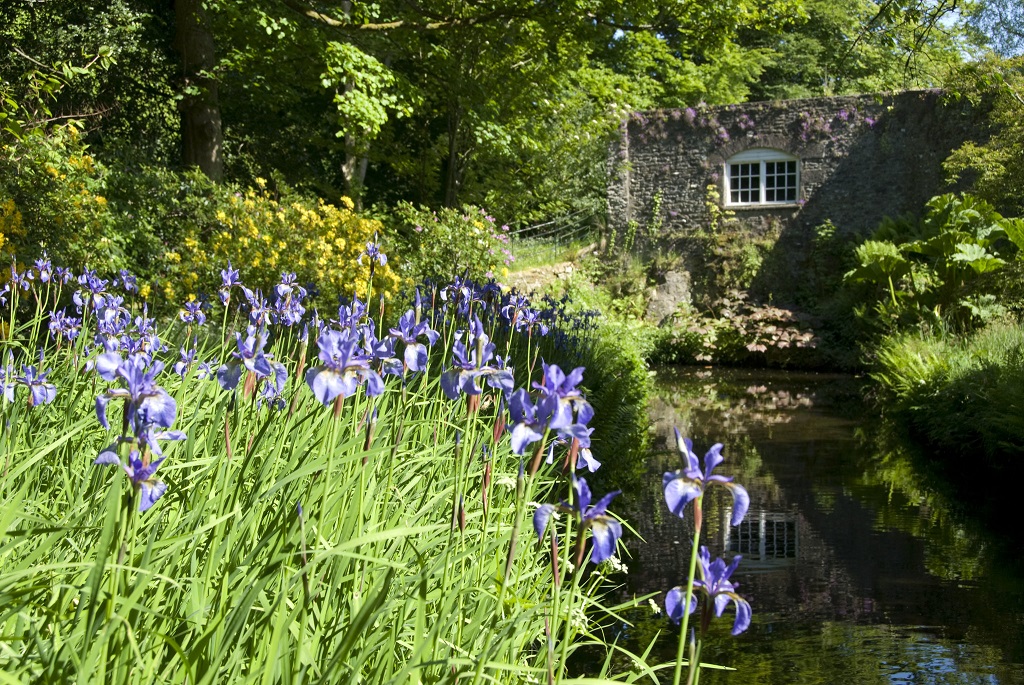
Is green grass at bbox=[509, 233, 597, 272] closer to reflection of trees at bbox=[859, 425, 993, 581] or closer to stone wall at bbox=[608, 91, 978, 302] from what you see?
stone wall at bbox=[608, 91, 978, 302]

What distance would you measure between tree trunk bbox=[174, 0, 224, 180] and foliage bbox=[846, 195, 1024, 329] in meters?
9.52

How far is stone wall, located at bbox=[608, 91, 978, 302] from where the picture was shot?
1719 centimetres

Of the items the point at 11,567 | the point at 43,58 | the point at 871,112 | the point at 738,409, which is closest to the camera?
the point at 11,567

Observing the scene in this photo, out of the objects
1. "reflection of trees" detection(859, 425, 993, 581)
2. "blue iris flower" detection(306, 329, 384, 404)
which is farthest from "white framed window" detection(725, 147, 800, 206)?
"blue iris flower" detection(306, 329, 384, 404)

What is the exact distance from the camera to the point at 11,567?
72.2 inches

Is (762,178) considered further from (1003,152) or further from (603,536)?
(603,536)

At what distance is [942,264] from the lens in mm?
12883

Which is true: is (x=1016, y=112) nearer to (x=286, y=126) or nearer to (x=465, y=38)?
(x=465, y=38)

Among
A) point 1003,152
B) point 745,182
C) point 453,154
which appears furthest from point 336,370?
point 745,182

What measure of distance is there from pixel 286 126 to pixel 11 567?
16574 millimetres

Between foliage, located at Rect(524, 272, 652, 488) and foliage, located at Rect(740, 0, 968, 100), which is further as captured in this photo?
foliage, located at Rect(740, 0, 968, 100)

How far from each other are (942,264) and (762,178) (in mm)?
5747

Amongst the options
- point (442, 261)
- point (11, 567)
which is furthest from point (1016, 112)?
point (11, 567)

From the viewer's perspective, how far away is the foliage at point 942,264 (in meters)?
12.1
